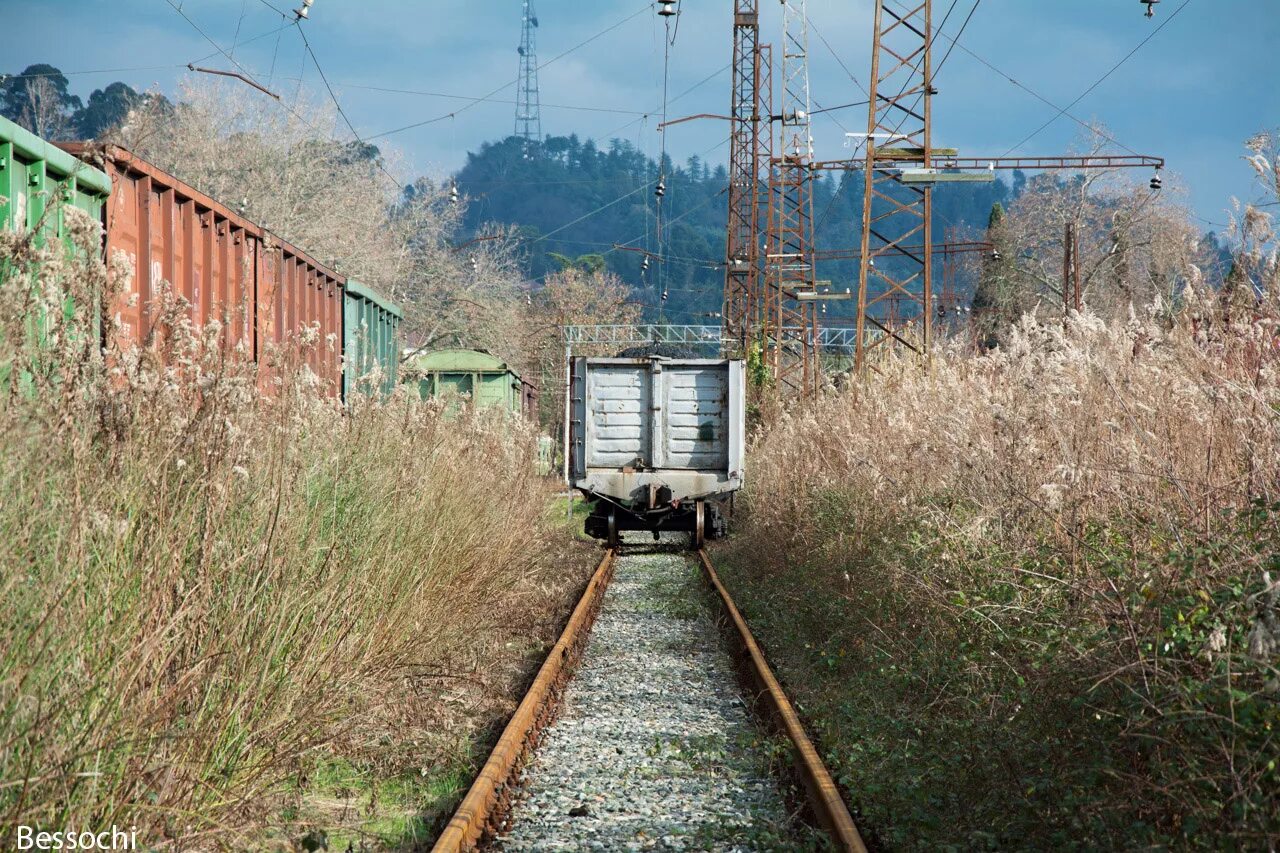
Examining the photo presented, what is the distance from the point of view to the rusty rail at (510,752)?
4426 millimetres

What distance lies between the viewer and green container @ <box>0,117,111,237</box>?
5633 mm

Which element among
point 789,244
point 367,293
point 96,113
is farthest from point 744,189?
point 96,113

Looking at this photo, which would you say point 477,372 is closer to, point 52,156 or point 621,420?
point 621,420

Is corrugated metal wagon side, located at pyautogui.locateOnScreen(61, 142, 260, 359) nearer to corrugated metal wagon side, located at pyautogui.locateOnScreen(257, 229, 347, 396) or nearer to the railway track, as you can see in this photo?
corrugated metal wagon side, located at pyautogui.locateOnScreen(257, 229, 347, 396)

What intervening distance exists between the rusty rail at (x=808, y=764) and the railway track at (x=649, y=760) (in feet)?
0.03

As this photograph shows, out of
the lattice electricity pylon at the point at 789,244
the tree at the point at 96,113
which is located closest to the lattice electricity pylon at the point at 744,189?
the lattice electricity pylon at the point at 789,244

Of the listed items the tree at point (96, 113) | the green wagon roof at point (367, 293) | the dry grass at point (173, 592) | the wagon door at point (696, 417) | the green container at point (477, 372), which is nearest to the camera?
the dry grass at point (173, 592)

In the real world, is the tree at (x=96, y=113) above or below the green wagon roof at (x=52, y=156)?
above

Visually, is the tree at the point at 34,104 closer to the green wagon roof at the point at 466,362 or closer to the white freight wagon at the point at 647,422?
the green wagon roof at the point at 466,362

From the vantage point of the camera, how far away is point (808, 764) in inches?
212

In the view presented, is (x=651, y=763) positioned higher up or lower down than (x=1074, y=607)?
lower down

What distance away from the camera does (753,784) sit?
18.4 ft

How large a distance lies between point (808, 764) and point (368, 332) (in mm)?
10624

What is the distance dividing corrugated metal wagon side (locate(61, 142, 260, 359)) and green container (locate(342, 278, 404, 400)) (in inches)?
108
